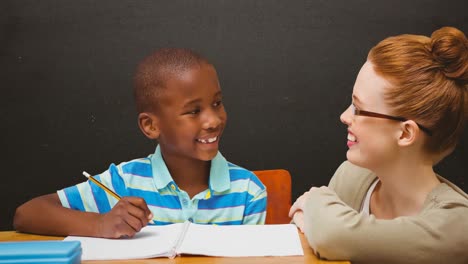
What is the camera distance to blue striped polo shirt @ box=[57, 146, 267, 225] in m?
1.68

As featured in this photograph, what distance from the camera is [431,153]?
141 centimetres

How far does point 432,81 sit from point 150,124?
764mm

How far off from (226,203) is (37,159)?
1.11m

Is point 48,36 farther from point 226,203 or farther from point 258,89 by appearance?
point 226,203

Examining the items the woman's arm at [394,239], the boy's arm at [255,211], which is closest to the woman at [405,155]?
the woman's arm at [394,239]

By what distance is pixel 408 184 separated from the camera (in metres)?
1.42

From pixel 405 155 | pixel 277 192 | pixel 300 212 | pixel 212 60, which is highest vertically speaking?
pixel 212 60

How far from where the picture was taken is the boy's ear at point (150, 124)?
5.71 feet

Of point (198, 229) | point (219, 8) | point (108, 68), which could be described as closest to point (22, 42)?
point (108, 68)

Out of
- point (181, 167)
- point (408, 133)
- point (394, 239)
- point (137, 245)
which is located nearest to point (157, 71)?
point (181, 167)

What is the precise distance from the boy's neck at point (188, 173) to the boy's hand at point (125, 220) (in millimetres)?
345

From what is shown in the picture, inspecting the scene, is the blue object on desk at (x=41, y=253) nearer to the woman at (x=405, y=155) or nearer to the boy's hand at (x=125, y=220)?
the boy's hand at (x=125, y=220)

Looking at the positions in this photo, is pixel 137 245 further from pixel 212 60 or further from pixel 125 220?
pixel 212 60

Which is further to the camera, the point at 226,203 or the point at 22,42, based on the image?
the point at 22,42
